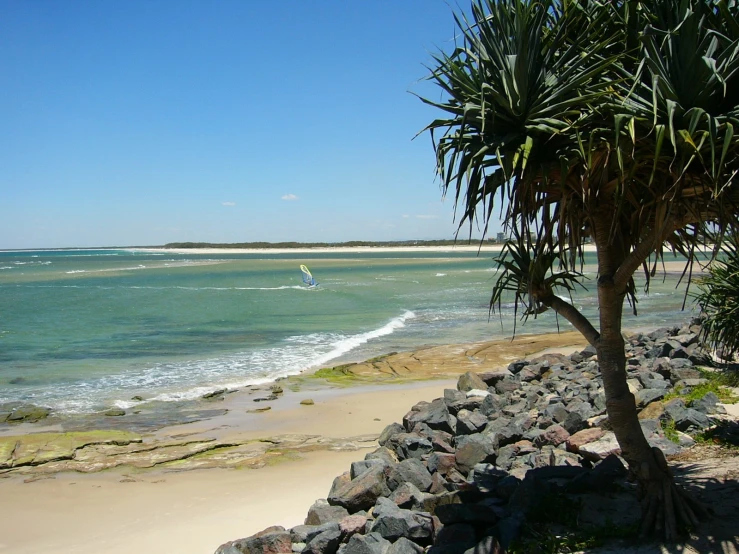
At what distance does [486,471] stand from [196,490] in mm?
4055

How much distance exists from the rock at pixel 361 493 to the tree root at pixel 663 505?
2.66 meters

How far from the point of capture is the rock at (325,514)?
6.22 metres

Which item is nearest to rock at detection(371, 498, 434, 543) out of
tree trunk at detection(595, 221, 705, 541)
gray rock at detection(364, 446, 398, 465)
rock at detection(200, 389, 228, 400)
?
tree trunk at detection(595, 221, 705, 541)

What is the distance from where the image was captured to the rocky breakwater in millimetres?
5070

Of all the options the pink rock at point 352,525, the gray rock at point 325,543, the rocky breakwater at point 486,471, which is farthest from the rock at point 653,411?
the gray rock at point 325,543

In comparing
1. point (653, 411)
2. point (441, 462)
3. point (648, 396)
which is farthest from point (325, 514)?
point (648, 396)

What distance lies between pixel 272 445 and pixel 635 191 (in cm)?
735

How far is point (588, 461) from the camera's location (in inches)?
250

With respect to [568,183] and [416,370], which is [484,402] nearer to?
[568,183]

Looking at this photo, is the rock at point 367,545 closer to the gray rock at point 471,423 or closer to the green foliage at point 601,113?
the green foliage at point 601,113

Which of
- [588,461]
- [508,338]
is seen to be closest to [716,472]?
[588,461]

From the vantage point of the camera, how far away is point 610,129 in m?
4.29

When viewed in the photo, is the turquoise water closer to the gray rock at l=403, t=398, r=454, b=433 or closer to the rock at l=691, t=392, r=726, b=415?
the gray rock at l=403, t=398, r=454, b=433

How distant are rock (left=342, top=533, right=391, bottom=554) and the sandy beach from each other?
1959 millimetres
